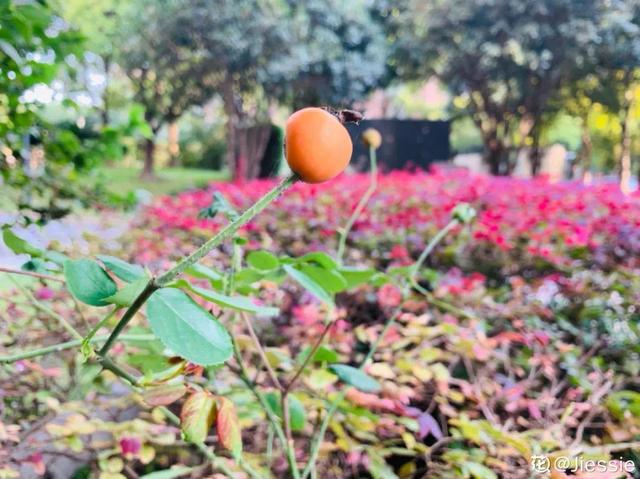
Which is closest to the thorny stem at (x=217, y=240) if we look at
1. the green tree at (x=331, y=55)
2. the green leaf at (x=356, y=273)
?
the green leaf at (x=356, y=273)

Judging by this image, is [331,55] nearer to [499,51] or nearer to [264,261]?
[499,51]

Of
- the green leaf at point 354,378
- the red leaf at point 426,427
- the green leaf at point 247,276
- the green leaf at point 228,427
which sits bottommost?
the red leaf at point 426,427

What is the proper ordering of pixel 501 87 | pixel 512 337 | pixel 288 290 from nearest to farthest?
pixel 512 337
pixel 288 290
pixel 501 87

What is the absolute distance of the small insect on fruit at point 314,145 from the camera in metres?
0.24

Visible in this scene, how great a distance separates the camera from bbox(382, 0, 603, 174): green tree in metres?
7.42

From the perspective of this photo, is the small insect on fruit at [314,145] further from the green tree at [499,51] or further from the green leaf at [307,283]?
the green tree at [499,51]

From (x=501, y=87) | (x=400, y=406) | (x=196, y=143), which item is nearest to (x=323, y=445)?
(x=400, y=406)

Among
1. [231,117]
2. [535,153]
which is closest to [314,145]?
[231,117]

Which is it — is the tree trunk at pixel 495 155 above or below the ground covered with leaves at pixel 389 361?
above

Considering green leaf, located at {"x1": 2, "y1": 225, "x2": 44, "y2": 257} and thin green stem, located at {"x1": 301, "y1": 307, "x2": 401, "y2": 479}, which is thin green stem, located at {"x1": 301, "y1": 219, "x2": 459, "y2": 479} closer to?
thin green stem, located at {"x1": 301, "y1": 307, "x2": 401, "y2": 479}

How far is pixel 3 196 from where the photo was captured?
0.95 meters

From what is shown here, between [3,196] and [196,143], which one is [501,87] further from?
[3,196]

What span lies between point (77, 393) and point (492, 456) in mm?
633

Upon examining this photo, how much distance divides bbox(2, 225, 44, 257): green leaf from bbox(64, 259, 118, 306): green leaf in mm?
192
